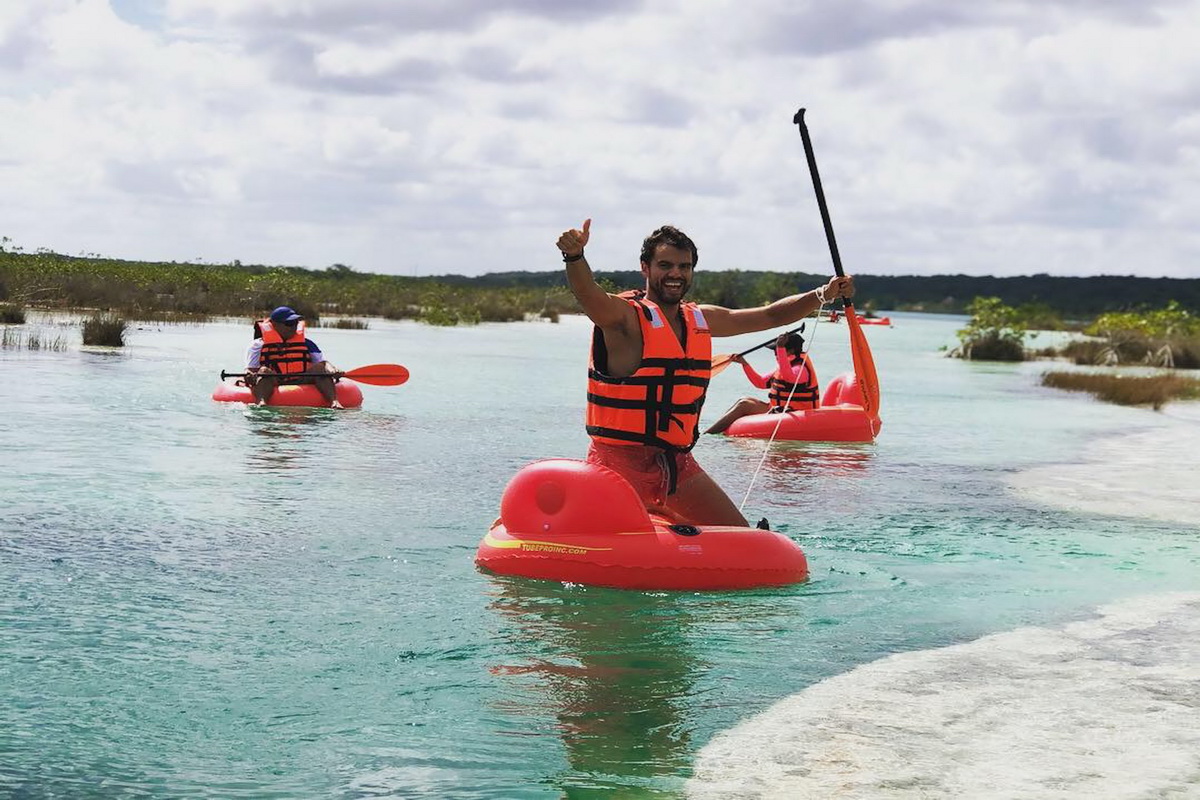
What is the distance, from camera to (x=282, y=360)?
1445 cm

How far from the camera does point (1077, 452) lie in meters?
13.8

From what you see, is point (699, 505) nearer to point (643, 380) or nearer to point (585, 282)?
point (643, 380)

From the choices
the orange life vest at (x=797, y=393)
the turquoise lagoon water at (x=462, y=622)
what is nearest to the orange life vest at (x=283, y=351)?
the turquoise lagoon water at (x=462, y=622)

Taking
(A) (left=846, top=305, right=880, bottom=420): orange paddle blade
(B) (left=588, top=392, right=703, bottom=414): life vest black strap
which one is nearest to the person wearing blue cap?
(A) (left=846, top=305, right=880, bottom=420): orange paddle blade

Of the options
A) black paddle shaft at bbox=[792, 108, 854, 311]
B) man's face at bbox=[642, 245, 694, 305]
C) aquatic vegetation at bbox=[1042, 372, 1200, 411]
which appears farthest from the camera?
aquatic vegetation at bbox=[1042, 372, 1200, 411]

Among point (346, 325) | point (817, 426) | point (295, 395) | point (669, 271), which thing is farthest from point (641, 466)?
point (346, 325)

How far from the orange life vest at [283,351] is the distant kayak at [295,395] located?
220 mm

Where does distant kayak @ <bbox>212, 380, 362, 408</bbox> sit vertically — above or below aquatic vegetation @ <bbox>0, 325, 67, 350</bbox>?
below

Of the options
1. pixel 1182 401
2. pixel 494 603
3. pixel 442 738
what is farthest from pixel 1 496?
pixel 1182 401

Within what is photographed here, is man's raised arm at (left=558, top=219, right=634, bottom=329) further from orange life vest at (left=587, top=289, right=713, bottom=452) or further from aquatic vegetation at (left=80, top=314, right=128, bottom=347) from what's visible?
aquatic vegetation at (left=80, top=314, right=128, bottom=347)

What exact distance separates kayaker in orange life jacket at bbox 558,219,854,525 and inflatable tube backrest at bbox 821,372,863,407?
7837 millimetres

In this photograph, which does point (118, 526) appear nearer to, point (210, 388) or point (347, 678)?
point (347, 678)

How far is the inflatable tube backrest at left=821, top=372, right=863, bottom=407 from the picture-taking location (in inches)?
564

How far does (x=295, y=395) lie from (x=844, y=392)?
18.4 feet
